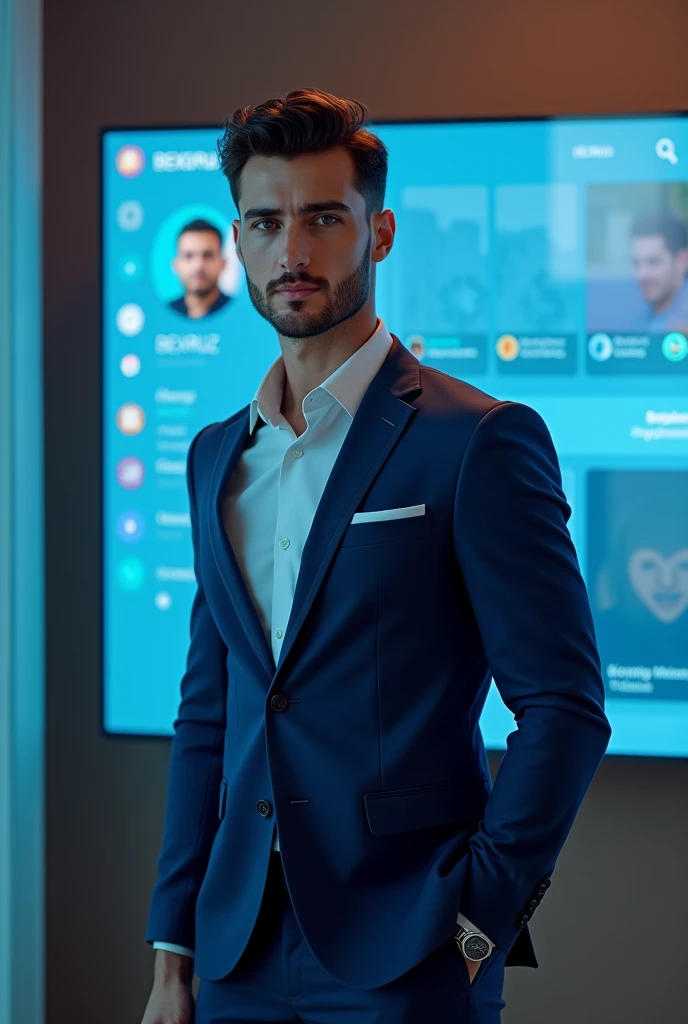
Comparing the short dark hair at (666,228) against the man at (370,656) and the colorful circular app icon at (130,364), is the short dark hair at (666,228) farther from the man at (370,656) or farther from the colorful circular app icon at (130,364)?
the colorful circular app icon at (130,364)

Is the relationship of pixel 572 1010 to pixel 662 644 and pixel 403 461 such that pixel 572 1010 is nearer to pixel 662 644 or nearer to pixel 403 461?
pixel 662 644

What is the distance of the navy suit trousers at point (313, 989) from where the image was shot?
1.26 meters

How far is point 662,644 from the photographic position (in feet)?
8.02

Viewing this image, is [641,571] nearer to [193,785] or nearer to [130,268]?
[193,785]

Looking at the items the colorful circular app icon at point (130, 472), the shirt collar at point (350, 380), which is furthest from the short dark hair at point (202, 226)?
the shirt collar at point (350, 380)

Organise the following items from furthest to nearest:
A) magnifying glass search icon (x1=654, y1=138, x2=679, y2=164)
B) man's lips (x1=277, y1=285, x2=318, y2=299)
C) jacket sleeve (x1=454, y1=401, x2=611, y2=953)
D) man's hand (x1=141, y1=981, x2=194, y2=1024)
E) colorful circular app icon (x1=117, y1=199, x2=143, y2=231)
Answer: colorful circular app icon (x1=117, y1=199, x2=143, y2=231) < magnifying glass search icon (x1=654, y1=138, x2=679, y2=164) < man's hand (x1=141, y1=981, x2=194, y2=1024) < man's lips (x1=277, y1=285, x2=318, y2=299) < jacket sleeve (x1=454, y1=401, x2=611, y2=953)

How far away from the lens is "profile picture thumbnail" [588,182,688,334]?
2406 mm

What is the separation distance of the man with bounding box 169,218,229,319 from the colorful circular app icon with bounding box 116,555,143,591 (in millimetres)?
642

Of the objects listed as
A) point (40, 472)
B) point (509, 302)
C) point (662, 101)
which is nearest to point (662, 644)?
point (509, 302)

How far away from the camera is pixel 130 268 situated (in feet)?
8.59

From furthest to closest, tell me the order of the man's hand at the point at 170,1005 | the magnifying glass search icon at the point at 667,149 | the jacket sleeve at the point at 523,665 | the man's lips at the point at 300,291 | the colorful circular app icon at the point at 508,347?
the colorful circular app icon at the point at 508,347, the magnifying glass search icon at the point at 667,149, the man's hand at the point at 170,1005, the man's lips at the point at 300,291, the jacket sleeve at the point at 523,665

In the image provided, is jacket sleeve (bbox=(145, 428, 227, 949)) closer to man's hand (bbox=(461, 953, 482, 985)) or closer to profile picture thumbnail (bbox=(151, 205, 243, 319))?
man's hand (bbox=(461, 953, 482, 985))

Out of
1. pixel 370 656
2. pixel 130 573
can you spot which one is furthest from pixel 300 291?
pixel 130 573

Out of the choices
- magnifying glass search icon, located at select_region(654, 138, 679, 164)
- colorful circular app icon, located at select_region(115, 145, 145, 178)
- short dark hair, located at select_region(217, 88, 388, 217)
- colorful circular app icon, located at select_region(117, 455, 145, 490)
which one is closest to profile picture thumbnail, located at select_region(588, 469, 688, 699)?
magnifying glass search icon, located at select_region(654, 138, 679, 164)
